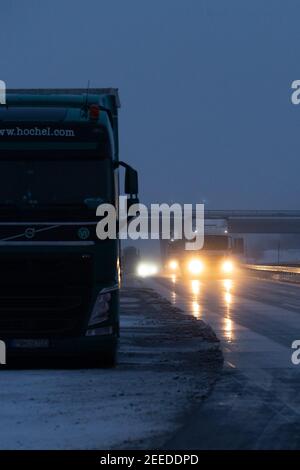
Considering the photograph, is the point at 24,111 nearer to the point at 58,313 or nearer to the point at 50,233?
the point at 50,233

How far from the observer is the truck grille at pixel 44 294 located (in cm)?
1238

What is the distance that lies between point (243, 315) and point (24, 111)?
13444 millimetres

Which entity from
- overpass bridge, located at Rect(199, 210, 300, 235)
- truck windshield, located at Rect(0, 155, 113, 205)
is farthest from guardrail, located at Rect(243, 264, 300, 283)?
overpass bridge, located at Rect(199, 210, 300, 235)

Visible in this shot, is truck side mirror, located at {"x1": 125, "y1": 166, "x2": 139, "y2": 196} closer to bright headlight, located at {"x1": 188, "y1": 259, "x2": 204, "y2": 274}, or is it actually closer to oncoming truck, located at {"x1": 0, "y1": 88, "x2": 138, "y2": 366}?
oncoming truck, located at {"x1": 0, "y1": 88, "x2": 138, "y2": 366}

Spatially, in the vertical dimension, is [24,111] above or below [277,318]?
above

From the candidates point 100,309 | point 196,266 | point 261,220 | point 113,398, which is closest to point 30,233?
point 100,309

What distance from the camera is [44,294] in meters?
12.4

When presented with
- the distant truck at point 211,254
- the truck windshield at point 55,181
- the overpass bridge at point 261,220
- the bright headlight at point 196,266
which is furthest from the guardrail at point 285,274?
the overpass bridge at point 261,220

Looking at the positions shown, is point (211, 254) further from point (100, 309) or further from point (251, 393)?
point (251, 393)

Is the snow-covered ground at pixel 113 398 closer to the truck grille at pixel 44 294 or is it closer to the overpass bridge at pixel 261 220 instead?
the truck grille at pixel 44 294

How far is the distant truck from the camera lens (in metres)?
56.0

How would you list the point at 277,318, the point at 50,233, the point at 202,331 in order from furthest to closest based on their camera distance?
the point at 277,318, the point at 202,331, the point at 50,233
